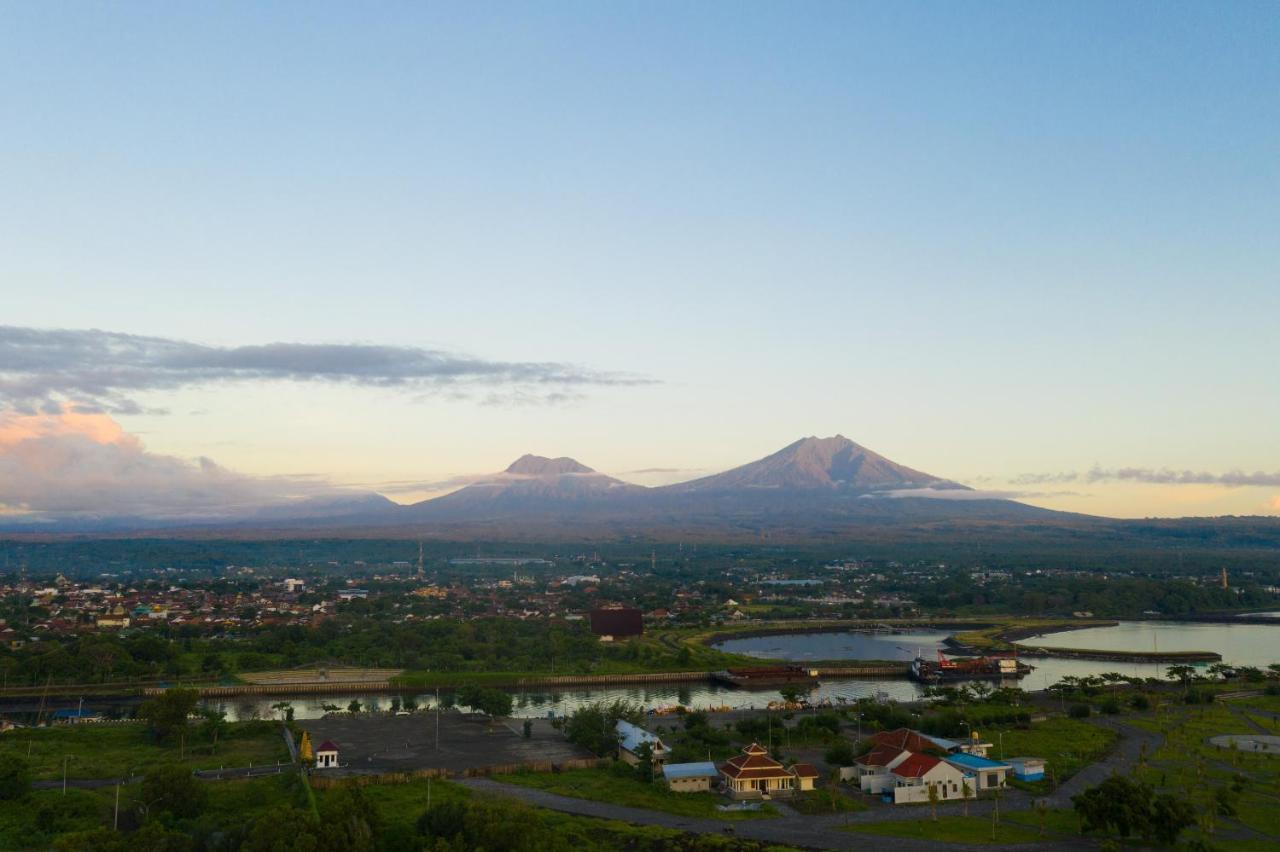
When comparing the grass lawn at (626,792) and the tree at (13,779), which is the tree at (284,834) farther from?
the tree at (13,779)

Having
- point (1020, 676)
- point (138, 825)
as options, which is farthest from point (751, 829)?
point (1020, 676)

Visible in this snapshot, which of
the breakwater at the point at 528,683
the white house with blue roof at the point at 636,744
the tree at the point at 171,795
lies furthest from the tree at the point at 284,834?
the breakwater at the point at 528,683

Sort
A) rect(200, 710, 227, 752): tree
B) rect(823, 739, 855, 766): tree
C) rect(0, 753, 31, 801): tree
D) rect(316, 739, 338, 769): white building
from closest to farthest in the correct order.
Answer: rect(0, 753, 31, 801): tree
rect(823, 739, 855, 766): tree
rect(316, 739, 338, 769): white building
rect(200, 710, 227, 752): tree

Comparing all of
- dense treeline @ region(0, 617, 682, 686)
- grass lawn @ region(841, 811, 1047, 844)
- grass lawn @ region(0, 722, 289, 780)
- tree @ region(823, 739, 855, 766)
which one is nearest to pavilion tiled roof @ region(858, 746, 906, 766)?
tree @ region(823, 739, 855, 766)

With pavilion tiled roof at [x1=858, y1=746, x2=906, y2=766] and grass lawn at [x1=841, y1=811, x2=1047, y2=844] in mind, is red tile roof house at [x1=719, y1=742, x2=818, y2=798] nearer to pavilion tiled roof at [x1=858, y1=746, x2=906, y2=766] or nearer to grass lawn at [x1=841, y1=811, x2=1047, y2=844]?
pavilion tiled roof at [x1=858, y1=746, x2=906, y2=766]

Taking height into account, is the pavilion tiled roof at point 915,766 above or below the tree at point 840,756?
above

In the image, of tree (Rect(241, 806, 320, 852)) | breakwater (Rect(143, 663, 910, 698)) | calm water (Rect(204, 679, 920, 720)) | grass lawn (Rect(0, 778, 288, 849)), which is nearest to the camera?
tree (Rect(241, 806, 320, 852))
